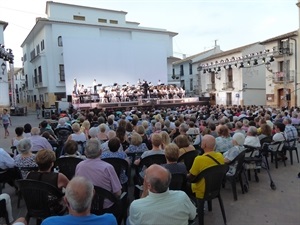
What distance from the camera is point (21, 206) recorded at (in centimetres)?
435

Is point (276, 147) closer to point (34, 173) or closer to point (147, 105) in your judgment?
point (34, 173)

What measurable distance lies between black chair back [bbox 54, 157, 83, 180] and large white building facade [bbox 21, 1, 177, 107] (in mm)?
21824

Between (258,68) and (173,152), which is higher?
(258,68)

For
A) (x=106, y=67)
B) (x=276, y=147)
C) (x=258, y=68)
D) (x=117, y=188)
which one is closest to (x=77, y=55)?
(x=106, y=67)

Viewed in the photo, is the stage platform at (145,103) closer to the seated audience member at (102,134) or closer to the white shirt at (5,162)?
the seated audience member at (102,134)

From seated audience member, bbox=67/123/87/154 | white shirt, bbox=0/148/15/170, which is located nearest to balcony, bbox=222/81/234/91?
seated audience member, bbox=67/123/87/154

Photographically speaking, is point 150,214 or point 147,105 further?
point 147,105

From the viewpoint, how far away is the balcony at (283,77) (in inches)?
890

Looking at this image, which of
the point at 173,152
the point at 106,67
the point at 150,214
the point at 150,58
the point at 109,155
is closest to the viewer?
the point at 150,214

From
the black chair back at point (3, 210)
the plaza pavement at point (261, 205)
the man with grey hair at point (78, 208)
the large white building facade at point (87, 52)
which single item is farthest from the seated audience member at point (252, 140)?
the large white building facade at point (87, 52)

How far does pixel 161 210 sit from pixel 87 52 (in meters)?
25.7

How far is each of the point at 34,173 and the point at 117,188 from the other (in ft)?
3.10

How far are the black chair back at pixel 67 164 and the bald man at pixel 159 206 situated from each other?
202 centimetres

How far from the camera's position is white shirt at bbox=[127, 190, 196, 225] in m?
2.13
